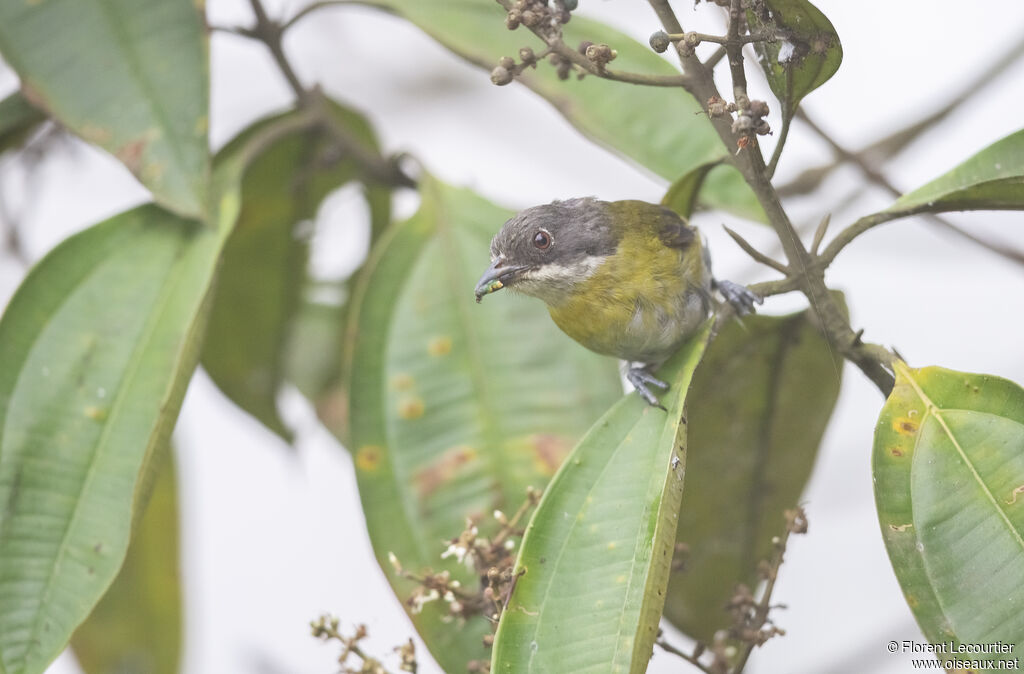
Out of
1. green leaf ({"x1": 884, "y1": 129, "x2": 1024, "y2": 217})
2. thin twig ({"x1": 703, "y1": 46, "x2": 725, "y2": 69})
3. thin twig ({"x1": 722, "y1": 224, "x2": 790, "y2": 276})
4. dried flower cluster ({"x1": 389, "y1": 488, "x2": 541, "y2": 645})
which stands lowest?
dried flower cluster ({"x1": 389, "y1": 488, "x2": 541, "y2": 645})

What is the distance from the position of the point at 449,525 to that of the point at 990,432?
1.04 metres

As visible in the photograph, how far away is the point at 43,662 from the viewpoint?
5.92 feet

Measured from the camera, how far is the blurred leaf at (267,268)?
2.88m

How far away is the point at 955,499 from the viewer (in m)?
1.61

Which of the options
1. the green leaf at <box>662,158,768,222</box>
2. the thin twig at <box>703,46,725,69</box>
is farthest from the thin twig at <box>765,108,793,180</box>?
the green leaf at <box>662,158,768,222</box>

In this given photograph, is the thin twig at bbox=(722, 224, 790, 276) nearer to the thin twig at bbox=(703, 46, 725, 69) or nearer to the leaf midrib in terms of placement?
the thin twig at bbox=(703, 46, 725, 69)

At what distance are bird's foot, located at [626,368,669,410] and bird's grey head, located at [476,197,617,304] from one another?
33 centimetres

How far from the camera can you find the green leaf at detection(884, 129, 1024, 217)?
1.82 meters

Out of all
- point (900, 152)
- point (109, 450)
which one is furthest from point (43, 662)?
point (900, 152)

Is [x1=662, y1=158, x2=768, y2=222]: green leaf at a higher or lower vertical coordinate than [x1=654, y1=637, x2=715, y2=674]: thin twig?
higher

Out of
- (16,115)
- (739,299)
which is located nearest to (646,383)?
(739,299)

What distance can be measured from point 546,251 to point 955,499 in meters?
1.02

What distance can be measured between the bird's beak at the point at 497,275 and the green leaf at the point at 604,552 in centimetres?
50

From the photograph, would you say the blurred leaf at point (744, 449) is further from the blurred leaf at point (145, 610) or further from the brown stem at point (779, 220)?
the blurred leaf at point (145, 610)
